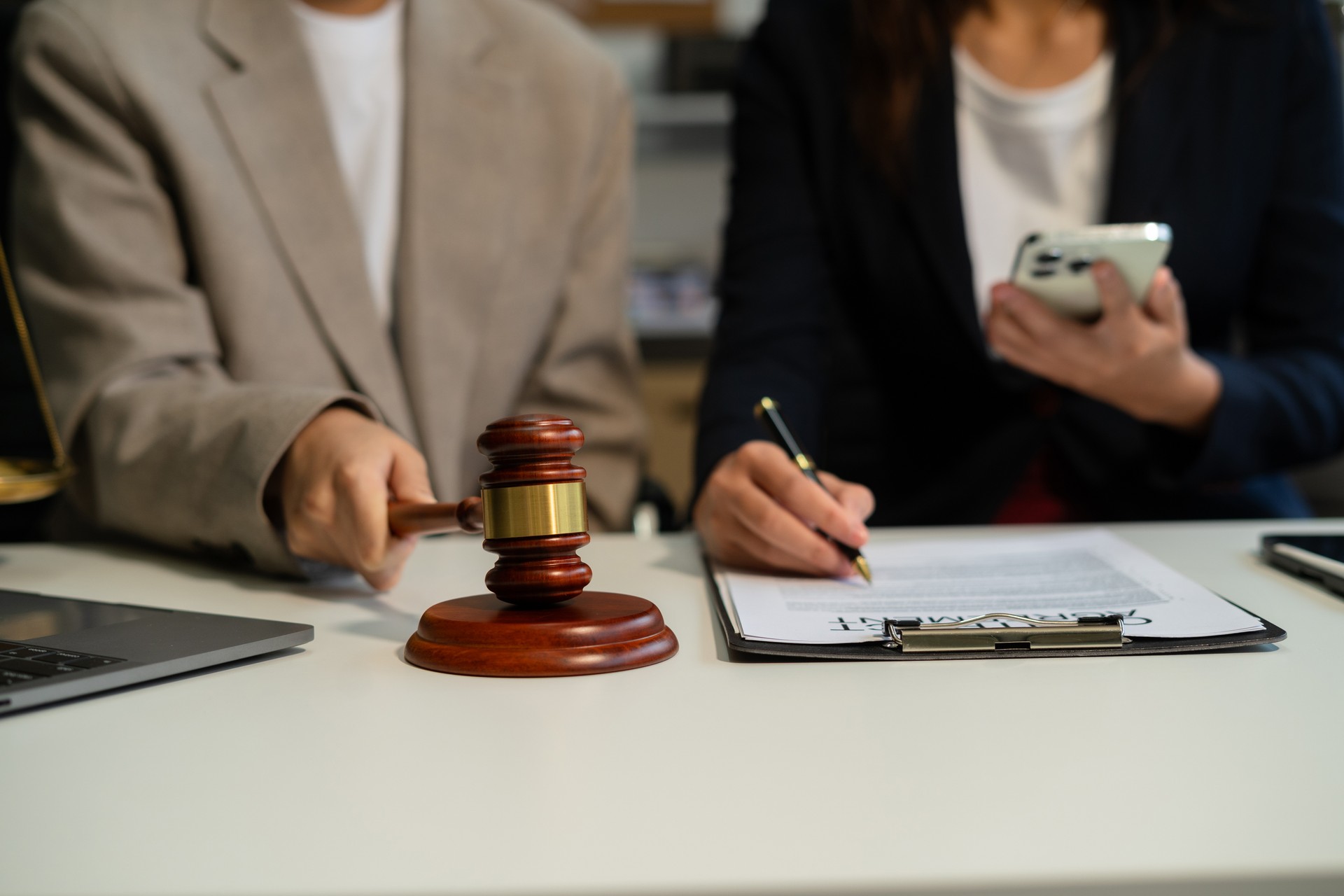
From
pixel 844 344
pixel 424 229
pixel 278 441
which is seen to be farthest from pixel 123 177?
pixel 844 344

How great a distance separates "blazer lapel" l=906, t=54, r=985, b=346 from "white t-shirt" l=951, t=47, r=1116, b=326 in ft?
0.11

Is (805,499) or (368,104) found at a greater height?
(368,104)

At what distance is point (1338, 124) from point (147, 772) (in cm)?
126

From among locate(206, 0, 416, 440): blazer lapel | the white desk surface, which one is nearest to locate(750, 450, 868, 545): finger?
the white desk surface

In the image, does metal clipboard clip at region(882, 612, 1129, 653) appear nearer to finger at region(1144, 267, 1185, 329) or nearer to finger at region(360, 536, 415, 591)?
finger at region(360, 536, 415, 591)

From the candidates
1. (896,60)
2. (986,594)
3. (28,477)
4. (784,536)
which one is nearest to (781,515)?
(784,536)

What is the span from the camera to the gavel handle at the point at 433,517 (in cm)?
55

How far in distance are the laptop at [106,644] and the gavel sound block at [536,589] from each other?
0.28 feet

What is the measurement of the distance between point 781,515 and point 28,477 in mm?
476

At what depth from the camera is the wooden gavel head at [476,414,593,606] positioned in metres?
0.50

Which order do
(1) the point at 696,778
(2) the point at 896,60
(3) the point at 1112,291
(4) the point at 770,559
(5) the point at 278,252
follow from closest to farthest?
(1) the point at 696,778, (4) the point at 770,559, (3) the point at 1112,291, (5) the point at 278,252, (2) the point at 896,60

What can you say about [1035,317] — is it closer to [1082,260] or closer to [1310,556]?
[1082,260]

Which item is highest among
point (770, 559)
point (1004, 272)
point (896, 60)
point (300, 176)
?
point (896, 60)

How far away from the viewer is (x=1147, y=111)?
3.69 feet
